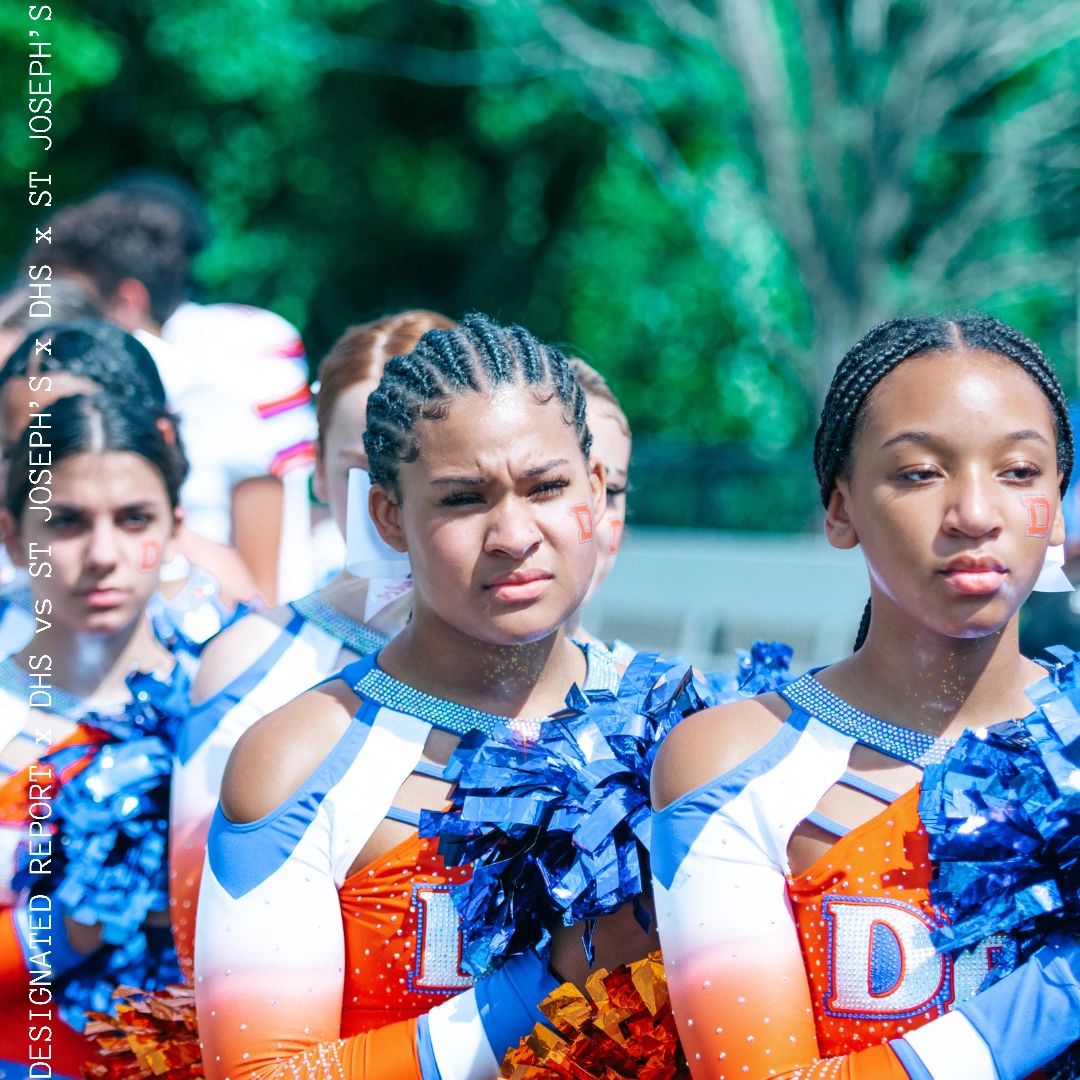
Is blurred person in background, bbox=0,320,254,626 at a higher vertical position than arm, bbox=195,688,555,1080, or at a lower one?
higher

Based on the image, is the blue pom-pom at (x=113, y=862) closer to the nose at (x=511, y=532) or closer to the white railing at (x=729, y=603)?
the nose at (x=511, y=532)

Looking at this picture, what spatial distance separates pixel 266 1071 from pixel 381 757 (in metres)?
0.43

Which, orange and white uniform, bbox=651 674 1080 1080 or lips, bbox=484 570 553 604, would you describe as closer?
orange and white uniform, bbox=651 674 1080 1080

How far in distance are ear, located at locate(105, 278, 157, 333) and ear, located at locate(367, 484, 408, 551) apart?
109 inches

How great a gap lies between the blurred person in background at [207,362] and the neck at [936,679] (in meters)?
2.45

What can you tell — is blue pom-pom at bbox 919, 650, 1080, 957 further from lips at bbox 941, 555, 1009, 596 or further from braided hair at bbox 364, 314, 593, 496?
braided hair at bbox 364, 314, 593, 496

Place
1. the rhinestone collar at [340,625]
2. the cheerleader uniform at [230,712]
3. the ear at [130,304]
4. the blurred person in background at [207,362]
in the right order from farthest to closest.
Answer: the ear at [130,304]
the blurred person in background at [207,362]
the rhinestone collar at [340,625]
the cheerleader uniform at [230,712]

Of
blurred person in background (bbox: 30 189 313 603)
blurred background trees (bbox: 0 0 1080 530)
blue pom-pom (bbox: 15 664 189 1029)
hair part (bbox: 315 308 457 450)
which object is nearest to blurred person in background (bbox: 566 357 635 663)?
hair part (bbox: 315 308 457 450)

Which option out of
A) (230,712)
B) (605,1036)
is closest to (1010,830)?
(605,1036)

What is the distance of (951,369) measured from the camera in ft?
6.42

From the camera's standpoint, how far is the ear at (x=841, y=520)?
2.03 m

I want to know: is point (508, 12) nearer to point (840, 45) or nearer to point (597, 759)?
point (840, 45)

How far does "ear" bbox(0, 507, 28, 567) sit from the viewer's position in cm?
314

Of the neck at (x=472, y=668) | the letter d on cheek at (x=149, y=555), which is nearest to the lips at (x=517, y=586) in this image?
the neck at (x=472, y=668)
